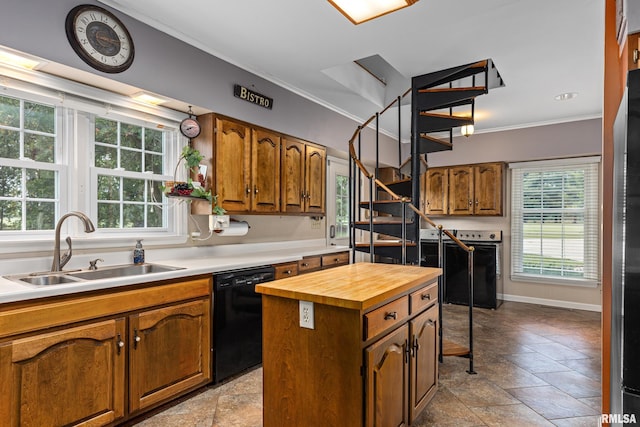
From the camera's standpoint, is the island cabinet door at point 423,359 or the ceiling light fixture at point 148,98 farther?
the ceiling light fixture at point 148,98

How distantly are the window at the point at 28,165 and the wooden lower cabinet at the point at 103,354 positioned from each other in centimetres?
86

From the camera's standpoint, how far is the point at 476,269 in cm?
530

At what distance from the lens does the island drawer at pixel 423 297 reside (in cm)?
206

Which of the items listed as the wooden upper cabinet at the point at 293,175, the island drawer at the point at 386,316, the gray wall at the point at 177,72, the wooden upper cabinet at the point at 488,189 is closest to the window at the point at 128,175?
the gray wall at the point at 177,72

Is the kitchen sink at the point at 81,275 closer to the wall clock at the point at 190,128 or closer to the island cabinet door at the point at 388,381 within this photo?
the wall clock at the point at 190,128

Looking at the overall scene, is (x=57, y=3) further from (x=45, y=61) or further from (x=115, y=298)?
(x=115, y=298)

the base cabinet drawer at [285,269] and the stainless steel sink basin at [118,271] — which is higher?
the stainless steel sink basin at [118,271]

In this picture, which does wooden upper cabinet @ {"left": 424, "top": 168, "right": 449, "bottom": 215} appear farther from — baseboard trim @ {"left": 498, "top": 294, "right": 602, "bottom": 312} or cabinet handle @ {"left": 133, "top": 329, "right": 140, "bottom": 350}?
cabinet handle @ {"left": 133, "top": 329, "right": 140, "bottom": 350}

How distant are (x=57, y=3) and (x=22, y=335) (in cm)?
185

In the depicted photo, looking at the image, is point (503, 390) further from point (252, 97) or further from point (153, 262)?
point (252, 97)

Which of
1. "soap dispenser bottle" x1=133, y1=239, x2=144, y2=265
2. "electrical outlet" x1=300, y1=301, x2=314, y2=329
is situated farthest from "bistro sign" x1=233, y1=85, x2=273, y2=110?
"electrical outlet" x1=300, y1=301, x2=314, y2=329

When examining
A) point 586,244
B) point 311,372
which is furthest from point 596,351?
point 311,372

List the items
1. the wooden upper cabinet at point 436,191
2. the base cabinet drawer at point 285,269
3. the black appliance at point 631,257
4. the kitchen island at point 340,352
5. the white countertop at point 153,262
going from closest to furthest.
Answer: the black appliance at point 631,257
the kitchen island at point 340,352
the white countertop at point 153,262
the base cabinet drawer at point 285,269
the wooden upper cabinet at point 436,191

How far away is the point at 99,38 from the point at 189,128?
2.92 ft
